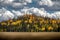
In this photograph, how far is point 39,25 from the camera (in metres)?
1.33

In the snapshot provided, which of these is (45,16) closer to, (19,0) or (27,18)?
(27,18)

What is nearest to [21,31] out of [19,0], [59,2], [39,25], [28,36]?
[28,36]

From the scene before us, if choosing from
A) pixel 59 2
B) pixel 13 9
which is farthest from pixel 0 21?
pixel 59 2

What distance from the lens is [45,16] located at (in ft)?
4.42

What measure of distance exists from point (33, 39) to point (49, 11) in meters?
0.33

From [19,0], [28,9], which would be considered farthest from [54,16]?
[19,0]

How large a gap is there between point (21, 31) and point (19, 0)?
1.05 feet

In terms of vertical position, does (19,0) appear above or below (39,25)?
above

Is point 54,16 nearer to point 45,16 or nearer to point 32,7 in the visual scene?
point 45,16

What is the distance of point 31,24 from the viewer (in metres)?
1.34

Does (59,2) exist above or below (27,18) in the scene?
above

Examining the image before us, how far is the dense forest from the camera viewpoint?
1.32m

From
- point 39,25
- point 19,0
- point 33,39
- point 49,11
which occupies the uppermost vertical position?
point 19,0

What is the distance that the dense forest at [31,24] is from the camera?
1.32 meters
